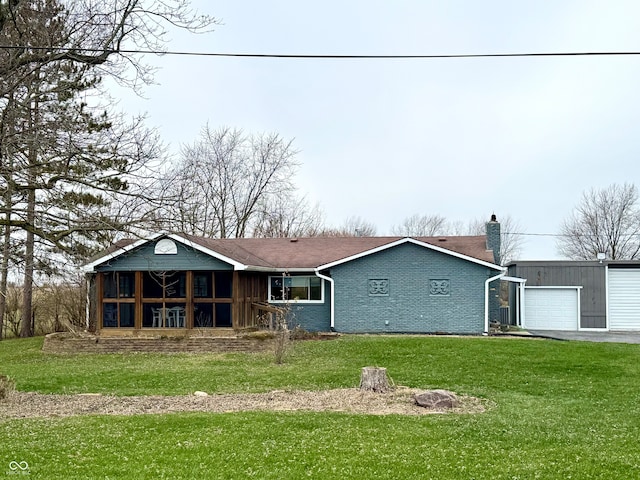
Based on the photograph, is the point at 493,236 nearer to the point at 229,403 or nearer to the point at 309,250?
the point at 309,250

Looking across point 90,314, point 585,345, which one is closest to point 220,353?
point 90,314

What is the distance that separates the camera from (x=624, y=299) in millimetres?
28328

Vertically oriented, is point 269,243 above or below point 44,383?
above

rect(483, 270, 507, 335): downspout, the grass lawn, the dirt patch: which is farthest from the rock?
rect(483, 270, 507, 335): downspout

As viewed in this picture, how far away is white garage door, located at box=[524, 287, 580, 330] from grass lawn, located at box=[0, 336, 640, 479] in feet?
37.0

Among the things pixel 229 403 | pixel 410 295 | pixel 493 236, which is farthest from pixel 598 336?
pixel 229 403

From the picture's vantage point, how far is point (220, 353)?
20469 mm

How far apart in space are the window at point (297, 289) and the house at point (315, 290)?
1.6 inches

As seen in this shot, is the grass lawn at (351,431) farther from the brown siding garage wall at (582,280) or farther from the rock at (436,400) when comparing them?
the brown siding garage wall at (582,280)

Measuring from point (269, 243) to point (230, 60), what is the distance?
1650cm

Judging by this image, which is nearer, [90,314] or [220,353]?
[220,353]

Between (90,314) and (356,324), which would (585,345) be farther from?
(90,314)

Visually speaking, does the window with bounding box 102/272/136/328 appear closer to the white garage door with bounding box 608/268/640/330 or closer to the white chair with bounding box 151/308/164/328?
the white chair with bounding box 151/308/164/328

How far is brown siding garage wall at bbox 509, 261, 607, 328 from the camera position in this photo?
28172mm
